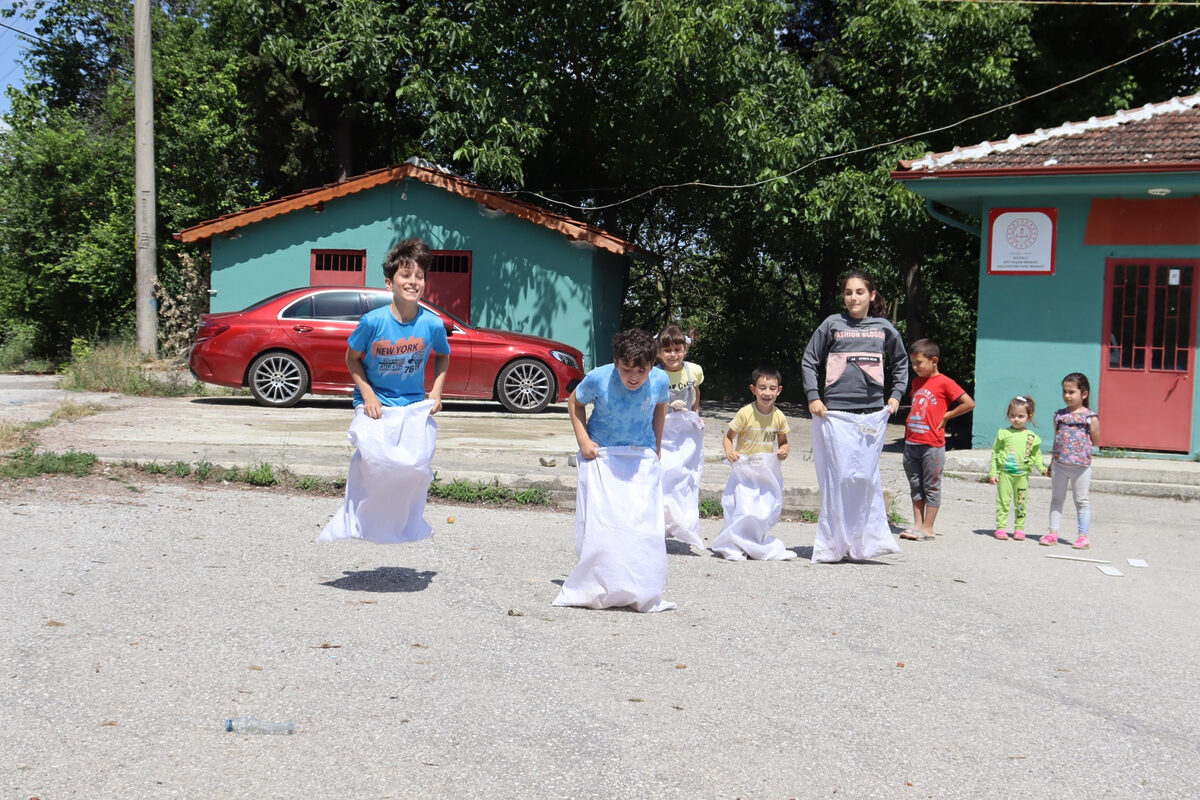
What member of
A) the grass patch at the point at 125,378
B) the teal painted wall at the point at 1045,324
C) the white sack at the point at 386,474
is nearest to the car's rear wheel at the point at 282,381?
the grass patch at the point at 125,378

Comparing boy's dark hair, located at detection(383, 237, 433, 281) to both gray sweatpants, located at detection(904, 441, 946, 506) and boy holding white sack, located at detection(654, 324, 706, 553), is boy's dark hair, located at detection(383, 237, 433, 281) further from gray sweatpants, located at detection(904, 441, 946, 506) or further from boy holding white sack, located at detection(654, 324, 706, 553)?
gray sweatpants, located at detection(904, 441, 946, 506)

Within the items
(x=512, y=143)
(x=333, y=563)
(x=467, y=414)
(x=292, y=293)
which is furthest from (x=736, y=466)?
(x=512, y=143)

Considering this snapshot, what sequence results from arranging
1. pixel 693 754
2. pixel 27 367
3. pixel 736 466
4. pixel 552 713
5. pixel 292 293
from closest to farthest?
1. pixel 693 754
2. pixel 552 713
3. pixel 736 466
4. pixel 292 293
5. pixel 27 367

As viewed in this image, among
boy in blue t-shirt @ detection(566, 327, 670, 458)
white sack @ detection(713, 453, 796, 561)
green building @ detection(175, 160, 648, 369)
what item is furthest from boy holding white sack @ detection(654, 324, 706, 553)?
green building @ detection(175, 160, 648, 369)

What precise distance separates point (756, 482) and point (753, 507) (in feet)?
0.53

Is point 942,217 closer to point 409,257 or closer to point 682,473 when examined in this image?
point 682,473

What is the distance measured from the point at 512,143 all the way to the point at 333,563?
13877 millimetres

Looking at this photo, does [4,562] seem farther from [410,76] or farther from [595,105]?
[595,105]

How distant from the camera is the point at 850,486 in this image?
7312 mm

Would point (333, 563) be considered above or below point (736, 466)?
below

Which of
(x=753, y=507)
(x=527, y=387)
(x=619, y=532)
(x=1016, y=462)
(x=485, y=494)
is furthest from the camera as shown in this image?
(x=527, y=387)

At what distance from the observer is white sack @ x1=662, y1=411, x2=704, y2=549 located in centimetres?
749

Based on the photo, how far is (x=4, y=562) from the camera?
6.17 meters

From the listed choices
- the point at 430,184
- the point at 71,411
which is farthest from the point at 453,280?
the point at 71,411
